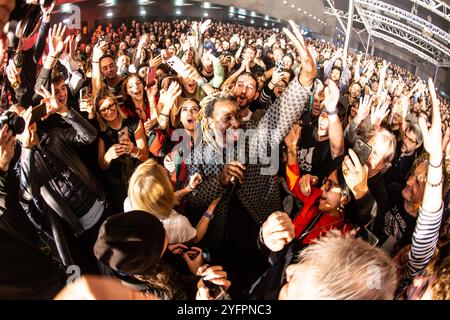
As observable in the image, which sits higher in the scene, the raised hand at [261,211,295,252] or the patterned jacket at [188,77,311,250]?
the patterned jacket at [188,77,311,250]

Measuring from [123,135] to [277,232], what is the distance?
1.76 feet

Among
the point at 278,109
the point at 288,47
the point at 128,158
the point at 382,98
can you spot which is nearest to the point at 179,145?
the point at 128,158

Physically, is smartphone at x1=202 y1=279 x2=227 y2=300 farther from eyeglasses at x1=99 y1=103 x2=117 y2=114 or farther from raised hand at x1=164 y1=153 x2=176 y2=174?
eyeglasses at x1=99 y1=103 x2=117 y2=114

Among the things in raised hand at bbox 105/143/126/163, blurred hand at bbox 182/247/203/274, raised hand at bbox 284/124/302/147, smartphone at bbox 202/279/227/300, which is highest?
raised hand at bbox 284/124/302/147

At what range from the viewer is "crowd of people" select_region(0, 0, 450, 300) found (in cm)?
115

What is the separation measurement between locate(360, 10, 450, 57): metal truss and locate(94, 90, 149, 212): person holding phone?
0.75 meters

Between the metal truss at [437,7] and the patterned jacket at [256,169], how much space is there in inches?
15.3

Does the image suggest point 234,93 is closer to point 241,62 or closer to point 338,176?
point 241,62

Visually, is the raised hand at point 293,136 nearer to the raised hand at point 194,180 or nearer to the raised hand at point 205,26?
the raised hand at point 194,180

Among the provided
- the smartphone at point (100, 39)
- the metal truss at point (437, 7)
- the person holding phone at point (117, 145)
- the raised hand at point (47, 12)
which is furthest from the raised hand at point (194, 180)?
the metal truss at point (437, 7)

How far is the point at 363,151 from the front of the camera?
3.92 feet

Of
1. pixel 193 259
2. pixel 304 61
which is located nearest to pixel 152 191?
pixel 193 259

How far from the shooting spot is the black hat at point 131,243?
984mm

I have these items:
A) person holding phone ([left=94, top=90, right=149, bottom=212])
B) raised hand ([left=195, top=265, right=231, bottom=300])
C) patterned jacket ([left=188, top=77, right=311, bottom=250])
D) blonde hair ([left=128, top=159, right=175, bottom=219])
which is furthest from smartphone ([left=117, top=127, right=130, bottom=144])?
raised hand ([left=195, top=265, right=231, bottom=300])
